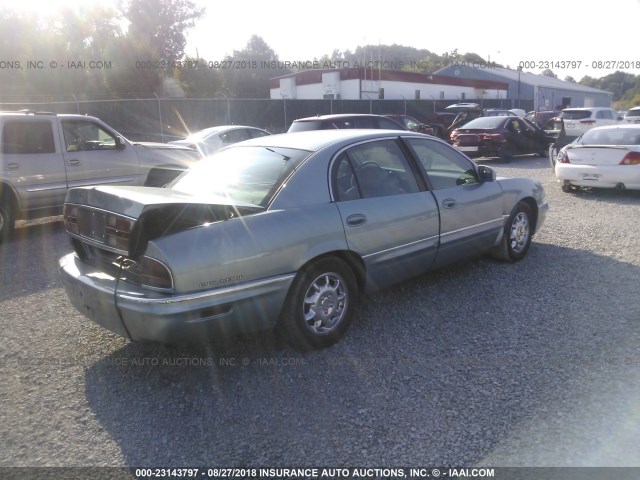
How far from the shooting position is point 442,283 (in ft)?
17.6

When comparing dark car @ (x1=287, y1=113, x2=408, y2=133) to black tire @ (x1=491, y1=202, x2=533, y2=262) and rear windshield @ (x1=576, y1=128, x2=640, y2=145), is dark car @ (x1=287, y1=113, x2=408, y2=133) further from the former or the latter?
black tire @ (x1=491, y1=202, x2=533, y2=262)

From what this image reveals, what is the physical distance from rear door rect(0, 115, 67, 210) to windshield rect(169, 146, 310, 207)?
14.7 feet

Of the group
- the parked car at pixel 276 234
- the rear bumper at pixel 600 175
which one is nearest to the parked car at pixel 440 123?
the rear bumper at pixel 600 175

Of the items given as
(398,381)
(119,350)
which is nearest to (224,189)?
(119,350)

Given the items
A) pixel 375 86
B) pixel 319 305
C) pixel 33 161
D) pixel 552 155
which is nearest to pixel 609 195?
pixel 552 155

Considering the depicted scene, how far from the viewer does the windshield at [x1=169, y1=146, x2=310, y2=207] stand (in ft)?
12.9

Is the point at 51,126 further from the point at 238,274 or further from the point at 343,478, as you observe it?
the point at 343,478

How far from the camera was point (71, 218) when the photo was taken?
399 cm

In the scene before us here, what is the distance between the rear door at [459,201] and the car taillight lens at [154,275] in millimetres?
2624

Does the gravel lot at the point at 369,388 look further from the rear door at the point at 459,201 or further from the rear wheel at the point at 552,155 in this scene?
the rear wheel at the point at 552,155

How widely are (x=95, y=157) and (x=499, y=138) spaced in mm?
Answer: 11552

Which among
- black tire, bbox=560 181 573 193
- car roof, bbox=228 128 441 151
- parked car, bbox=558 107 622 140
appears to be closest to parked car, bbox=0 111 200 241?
car roof, bbox=228 128 441 151

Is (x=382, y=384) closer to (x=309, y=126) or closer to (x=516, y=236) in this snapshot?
(x=516, y=236)

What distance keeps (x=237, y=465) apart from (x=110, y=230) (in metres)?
1.73
